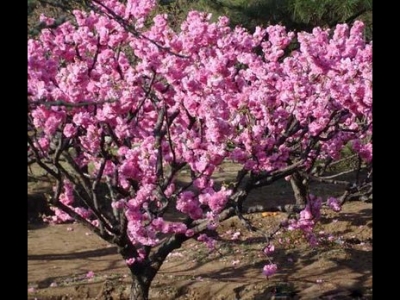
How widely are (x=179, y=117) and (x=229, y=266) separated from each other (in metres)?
2.30

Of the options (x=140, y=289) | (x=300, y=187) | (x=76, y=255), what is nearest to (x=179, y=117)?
(x=140, y=289)

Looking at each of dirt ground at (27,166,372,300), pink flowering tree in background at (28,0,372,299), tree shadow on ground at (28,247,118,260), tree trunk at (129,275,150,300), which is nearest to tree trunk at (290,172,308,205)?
dirt ground at (27,166,372,300)

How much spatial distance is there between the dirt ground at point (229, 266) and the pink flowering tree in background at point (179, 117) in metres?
0.65

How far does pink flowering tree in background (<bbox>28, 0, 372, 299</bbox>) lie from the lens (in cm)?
468

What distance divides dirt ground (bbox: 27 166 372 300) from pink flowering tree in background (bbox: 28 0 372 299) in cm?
65

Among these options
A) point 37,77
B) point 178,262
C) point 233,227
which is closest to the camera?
point 37,77

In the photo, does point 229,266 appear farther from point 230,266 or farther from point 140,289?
point 140,289

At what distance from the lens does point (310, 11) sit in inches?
466

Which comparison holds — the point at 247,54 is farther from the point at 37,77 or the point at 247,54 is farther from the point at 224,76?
the point at 37,77

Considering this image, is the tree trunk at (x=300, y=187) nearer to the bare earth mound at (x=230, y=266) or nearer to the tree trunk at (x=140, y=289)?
the bare earth mound at (x=230, y=266)

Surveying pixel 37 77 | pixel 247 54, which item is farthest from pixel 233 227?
pixel 37 77

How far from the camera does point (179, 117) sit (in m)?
5.54

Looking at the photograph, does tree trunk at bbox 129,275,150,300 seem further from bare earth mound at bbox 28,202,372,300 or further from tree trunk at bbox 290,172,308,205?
tree trunk at bbox 290,172,308,205
